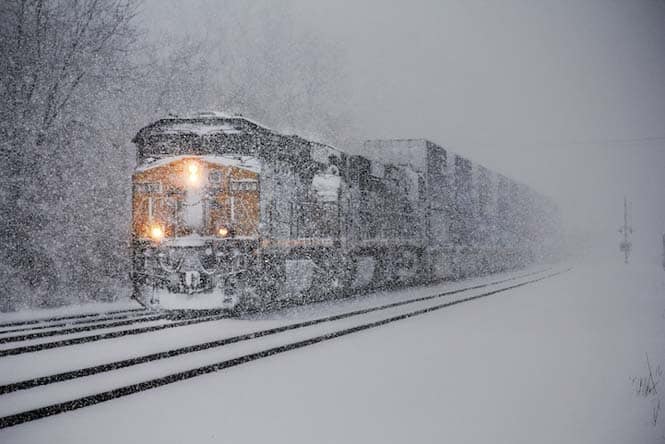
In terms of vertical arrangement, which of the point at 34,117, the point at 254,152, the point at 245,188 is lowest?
the point at 245,188

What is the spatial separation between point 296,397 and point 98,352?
11.9 ft

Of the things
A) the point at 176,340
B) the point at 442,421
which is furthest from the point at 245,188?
the point at 442,421

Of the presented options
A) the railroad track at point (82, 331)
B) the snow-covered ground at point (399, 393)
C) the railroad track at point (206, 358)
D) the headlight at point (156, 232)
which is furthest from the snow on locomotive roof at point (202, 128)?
the railroad track at point (206, 358)

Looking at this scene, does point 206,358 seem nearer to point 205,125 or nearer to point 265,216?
point 265,216

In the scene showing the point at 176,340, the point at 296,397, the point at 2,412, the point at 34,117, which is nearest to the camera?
the point at 2,412

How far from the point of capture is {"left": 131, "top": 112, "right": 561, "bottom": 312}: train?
1079 centimetres

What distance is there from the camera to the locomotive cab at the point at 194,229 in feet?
34.8

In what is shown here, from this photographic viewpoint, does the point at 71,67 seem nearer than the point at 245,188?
No

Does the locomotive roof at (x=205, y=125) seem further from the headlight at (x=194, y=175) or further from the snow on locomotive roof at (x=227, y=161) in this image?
the headlight at (x=194, y=175)

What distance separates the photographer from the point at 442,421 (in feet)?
15.0

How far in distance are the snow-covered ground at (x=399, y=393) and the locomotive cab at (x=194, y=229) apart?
0.98m

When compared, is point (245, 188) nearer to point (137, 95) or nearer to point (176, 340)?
point (176, 340)

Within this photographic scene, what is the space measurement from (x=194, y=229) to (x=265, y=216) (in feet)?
4.41

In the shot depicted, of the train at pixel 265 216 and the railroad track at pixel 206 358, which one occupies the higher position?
the train at pixel 265 216
